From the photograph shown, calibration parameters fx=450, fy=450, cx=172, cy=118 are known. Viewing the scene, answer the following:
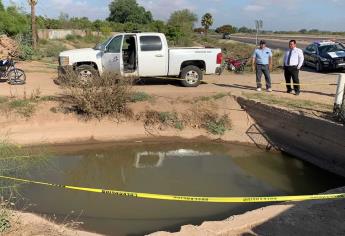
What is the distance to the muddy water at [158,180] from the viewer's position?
8.30m

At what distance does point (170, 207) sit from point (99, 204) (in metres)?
1.37

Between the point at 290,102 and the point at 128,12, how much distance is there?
79240 mm

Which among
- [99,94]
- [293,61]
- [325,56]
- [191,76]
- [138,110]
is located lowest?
[138,110]

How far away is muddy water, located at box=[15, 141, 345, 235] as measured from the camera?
8.30 m

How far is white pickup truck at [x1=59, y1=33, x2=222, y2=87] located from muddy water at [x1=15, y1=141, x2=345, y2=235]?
341 centimetres

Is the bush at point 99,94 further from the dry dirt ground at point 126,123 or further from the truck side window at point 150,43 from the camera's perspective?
the truck side window at point 150,43

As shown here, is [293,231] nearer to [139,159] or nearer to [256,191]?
[256,191]

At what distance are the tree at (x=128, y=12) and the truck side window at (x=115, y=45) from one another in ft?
241

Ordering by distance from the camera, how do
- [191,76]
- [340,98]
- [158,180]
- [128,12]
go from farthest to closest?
[128,12] < [191,76] < [340,98] < [158,180]

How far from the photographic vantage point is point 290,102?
44.0 ft

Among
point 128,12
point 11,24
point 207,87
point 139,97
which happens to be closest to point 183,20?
point 128,12

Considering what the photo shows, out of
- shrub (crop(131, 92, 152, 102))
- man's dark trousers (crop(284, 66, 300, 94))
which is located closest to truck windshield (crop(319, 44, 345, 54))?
man's dark trousers (crop(284, 66, 300, 94))

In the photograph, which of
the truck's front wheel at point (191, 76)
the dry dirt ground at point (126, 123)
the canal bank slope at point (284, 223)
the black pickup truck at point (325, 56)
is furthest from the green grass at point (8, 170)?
the black pickup truck at point (325, 56)

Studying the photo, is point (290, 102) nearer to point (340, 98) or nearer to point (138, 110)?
point (340, 98)
